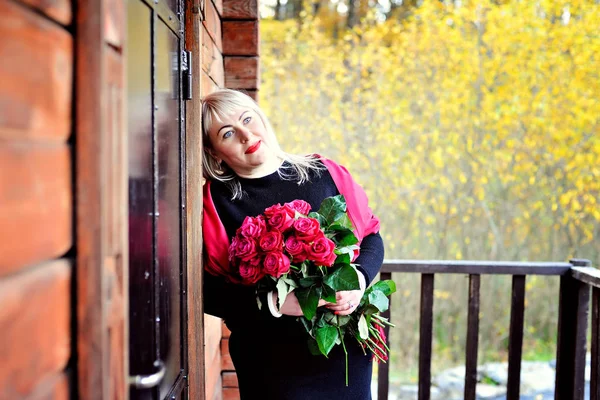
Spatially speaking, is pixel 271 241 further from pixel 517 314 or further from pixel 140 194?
pixel 517 314

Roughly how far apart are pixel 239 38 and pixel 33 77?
224cm

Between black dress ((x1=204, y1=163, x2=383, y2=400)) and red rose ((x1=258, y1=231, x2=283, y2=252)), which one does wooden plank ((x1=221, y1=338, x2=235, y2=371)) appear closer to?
black dress ((x1=204, y1=163, x2=383, y2=400))

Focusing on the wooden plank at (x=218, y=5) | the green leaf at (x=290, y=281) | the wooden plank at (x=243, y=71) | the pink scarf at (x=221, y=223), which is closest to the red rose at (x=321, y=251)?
the green leaf at (x=290, y=281)

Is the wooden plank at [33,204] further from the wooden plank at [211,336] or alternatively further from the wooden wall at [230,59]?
the wooden wall at [230,59]

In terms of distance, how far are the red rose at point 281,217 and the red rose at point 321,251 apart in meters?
0.10

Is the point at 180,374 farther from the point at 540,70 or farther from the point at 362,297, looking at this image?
the point at 540,70

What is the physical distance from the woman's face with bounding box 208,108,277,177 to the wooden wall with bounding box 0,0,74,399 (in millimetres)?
1124

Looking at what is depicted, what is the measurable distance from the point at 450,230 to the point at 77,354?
20.2 ft

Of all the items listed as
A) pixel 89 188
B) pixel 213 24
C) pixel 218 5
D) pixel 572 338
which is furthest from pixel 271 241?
pixel 572 338

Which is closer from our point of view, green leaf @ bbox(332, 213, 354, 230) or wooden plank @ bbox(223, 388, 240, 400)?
green leaf @ bbox(332, 213, 354, 230)

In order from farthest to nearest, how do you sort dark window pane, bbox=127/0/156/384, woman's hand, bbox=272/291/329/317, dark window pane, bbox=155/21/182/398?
1. woman's hand, bbox=272/291/329/317
2. dark window pane, bbox=155/21/182/398
3. dark window pane, bbox=127/0/156/384

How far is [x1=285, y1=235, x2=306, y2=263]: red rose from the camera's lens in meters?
1.62

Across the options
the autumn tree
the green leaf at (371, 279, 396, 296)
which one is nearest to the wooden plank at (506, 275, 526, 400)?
the green leaf at (371, 279, 396, 296)

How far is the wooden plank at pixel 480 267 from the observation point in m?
2.96
